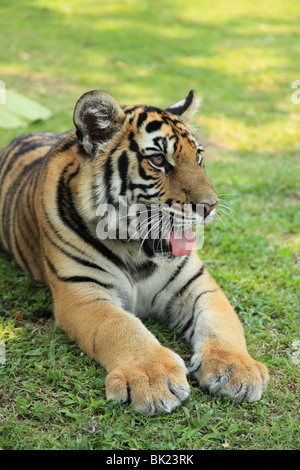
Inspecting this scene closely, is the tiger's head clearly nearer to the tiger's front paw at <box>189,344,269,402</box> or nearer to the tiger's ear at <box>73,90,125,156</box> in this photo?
the tiger's ear at <box>73,90,125,156</box>

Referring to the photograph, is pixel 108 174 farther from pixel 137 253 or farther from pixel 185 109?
pixel 185 109

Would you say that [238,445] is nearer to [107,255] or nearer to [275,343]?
[275,343]

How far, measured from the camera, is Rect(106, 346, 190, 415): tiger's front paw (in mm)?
2274

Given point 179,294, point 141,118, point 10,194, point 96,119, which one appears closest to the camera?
point 96,119

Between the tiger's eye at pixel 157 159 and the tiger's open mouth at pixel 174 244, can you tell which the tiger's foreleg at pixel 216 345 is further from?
the tiger's eye at pixel 157 159

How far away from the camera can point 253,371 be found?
2.46m

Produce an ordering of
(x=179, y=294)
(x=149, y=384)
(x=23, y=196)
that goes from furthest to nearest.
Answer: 1. (x=23, y=196)
2. (x=179, y=294)
3. (x=149, y=384)

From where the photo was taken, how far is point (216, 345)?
262 cm

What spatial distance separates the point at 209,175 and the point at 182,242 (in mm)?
2753

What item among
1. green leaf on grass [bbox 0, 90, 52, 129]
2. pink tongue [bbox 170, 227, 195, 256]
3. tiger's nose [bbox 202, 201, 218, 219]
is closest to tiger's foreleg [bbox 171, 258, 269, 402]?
pink tongue [bbox 170, 227, 195, 256]

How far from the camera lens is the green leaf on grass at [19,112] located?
6333mm

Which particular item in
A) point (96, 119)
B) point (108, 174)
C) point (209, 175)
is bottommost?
point (209, 175)

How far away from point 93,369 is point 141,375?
38 cm

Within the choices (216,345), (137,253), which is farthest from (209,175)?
(216,345)
